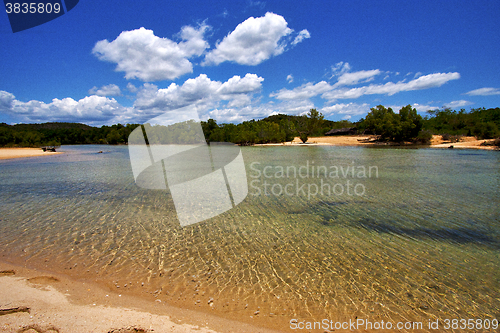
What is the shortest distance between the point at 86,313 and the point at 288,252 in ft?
12.5

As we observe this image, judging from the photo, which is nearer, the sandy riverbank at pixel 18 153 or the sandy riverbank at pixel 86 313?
the sandy riverbank at pixel 86 313

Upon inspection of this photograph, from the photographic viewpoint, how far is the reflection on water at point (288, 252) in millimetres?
3859

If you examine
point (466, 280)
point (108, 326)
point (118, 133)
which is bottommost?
point (466, 280)

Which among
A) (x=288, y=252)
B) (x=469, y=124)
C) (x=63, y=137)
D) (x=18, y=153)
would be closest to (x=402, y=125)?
(x=469, y=124)

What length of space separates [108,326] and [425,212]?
918cm

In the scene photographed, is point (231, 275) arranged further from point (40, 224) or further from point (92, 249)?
point (40, 224)

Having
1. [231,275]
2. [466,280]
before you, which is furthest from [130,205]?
[466,280]

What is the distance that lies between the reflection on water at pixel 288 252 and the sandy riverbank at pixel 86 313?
26cm

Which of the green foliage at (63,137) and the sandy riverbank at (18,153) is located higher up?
the green foliage at (63,137)

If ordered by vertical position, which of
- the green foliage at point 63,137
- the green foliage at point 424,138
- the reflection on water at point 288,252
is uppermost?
the green foliage at point 63,137

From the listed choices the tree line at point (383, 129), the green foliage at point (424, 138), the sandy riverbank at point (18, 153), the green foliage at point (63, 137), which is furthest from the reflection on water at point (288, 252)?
the green foliage at point (63, 137)

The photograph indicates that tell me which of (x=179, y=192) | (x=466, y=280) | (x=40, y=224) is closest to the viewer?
(x=466, y=280)

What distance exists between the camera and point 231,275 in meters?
4.64

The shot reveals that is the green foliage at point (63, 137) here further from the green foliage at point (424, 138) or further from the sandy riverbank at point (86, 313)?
the green foliage at point (424, 138)
